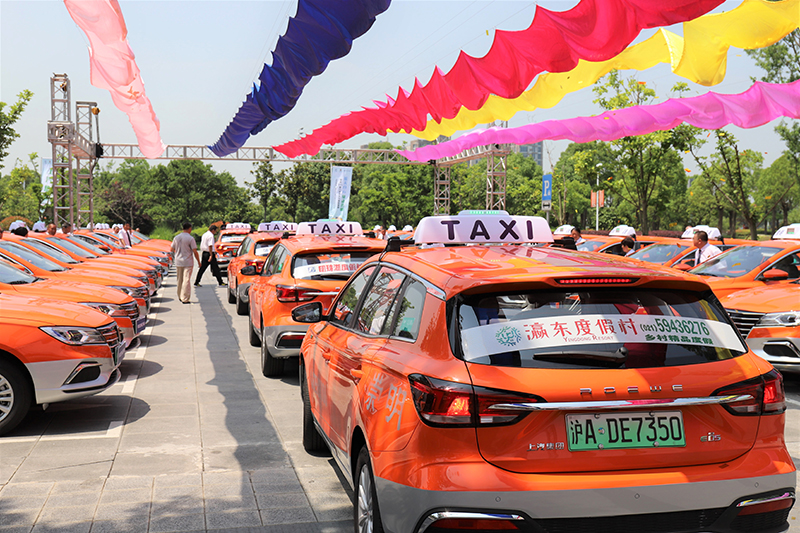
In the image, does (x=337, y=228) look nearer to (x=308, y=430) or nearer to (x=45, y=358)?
(x=45, y=358)

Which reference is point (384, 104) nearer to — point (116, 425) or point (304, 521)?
point (116, 425)

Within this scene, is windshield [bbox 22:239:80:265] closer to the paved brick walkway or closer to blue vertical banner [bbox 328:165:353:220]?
the paved brick walkway

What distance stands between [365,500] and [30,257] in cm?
1009

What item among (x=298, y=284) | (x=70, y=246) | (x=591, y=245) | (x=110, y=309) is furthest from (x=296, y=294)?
(x=591, y=245)

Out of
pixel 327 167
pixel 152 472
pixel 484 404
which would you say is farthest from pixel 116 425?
pixel 327 167

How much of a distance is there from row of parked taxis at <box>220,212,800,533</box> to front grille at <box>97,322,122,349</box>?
4.45 meters

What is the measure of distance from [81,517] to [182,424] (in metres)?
2.44

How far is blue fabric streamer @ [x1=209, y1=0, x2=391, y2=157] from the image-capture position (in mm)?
6211

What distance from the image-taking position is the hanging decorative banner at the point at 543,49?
23.6 feet

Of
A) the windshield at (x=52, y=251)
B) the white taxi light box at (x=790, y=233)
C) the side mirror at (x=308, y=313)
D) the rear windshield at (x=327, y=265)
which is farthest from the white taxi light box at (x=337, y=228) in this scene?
the white taxi light box at (x=790, y=233)

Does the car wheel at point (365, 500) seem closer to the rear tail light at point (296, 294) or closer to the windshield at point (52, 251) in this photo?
the rear tail light at point (296, 294)

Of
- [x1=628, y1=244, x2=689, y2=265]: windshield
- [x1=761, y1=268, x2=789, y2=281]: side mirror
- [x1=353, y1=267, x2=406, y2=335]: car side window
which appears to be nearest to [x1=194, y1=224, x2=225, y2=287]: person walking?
[x1=628, y1=244, x2=689, y2=265]: windshield

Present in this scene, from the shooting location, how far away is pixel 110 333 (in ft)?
24.9

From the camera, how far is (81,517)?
4.78m
